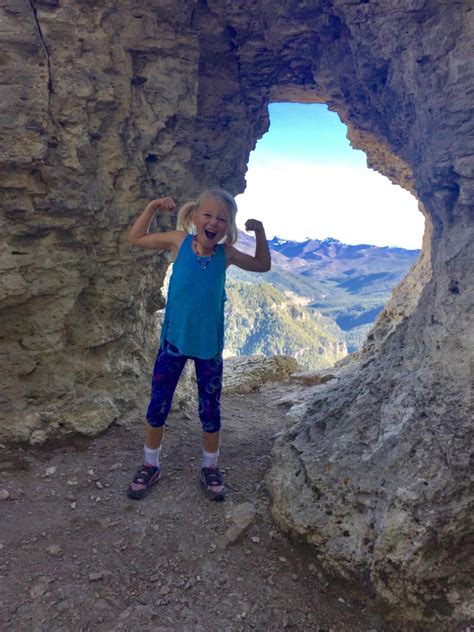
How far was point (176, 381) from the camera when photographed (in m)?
4.20

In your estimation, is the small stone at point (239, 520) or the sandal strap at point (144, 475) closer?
the small stone at point (239, 520)

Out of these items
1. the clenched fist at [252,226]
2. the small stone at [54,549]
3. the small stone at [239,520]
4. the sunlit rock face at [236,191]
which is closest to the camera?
the sunlit rock face at [236,191]

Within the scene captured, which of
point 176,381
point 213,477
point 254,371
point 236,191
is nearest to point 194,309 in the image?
point 176,381

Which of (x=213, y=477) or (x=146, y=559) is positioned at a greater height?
(x=213, y=477)

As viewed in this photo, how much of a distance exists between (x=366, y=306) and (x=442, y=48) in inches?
5675

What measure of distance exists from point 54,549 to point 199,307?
213 centimetres

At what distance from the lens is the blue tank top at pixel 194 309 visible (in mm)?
3971

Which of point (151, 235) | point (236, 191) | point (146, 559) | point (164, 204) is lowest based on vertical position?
point (146, 559)

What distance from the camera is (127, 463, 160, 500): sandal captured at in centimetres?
415

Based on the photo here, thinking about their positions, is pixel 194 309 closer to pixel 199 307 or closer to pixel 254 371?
pixel 199 307

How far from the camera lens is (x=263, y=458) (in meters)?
5.06

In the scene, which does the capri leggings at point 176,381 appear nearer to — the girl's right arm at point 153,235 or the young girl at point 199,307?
the young girl at point 199,307

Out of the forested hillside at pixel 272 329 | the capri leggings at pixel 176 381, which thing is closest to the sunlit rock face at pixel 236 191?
the capri leggings at pixel 176 381

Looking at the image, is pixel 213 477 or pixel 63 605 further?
pixel 213 477
